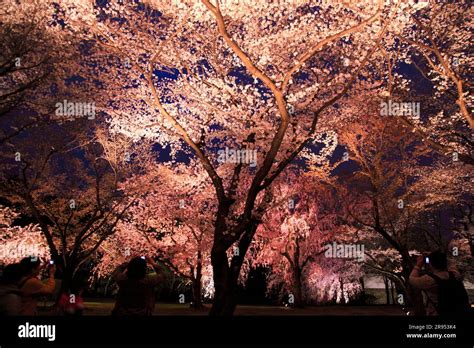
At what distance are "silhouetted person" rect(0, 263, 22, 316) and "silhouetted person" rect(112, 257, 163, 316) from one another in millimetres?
1060

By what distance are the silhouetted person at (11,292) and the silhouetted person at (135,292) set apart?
3.48ft

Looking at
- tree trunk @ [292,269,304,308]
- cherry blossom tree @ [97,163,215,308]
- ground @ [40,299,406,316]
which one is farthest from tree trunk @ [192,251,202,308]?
tree trunk @ [292,269,304,308]

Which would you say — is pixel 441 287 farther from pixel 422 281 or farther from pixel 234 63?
pixel 234 63

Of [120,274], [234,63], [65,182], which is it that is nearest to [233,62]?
[234,63]

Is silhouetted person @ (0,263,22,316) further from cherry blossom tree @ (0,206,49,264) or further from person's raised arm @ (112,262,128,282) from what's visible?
cherry blossom tree @ (0,206,49,264)

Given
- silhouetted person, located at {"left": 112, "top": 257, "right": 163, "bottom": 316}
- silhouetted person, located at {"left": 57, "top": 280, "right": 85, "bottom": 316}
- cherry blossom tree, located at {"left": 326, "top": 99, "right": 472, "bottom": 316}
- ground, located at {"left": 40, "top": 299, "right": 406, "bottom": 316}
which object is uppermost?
cherry blossom tree, located at {"left": 326, "top": 99, "right": 472, "bottom": 316}

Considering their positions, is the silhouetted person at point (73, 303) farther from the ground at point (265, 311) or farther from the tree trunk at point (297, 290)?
the tree trunk at point (297, 290)

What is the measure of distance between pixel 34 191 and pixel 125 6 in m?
17.3

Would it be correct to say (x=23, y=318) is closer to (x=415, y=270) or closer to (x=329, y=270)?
(x=415, y=270)

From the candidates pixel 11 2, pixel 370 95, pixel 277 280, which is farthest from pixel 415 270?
pixel 277 280

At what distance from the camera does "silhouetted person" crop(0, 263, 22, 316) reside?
177 inches

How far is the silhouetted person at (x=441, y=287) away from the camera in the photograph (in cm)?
477

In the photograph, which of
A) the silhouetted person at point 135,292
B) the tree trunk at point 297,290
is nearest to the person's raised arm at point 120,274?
the silhouetted person at point 135,292

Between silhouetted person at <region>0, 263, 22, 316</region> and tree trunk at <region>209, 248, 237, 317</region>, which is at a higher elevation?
silhouetted person at <region>0, 263, 22, 316</region>
